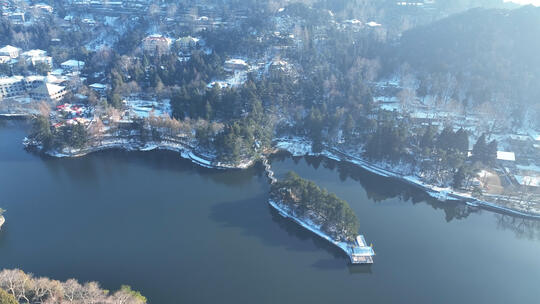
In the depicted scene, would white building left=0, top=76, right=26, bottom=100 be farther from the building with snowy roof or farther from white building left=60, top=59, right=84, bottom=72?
the building with snowy roof

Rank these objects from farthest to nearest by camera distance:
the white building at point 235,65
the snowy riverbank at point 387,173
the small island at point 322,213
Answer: the white building at point 235,65
the snowy riverbank at point 387,173
the small island at point 322,213

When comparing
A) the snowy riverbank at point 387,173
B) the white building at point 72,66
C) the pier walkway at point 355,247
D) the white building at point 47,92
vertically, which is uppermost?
the white building at point 72,66

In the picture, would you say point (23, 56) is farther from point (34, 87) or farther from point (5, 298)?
point (5, 298)

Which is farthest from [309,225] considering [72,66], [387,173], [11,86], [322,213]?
[72,66]

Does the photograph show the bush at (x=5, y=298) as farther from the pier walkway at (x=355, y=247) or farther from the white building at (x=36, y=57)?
the white building at (x=36, y=57)

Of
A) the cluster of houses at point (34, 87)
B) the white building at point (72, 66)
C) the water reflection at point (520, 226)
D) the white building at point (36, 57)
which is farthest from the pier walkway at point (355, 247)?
the white building at point (36, 57)

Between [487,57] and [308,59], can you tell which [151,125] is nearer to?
[308,59]
